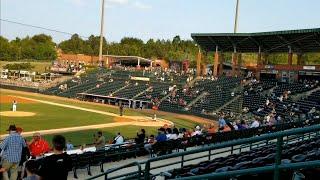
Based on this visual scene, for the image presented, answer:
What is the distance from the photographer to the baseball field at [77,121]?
2972 cm

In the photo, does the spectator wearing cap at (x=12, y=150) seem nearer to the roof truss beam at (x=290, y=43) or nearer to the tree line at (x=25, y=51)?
the roof truss beam at (x=290, y=43)

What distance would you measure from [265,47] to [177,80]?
11956 millimetres

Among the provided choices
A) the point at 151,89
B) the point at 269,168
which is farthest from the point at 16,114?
the point at 269,168

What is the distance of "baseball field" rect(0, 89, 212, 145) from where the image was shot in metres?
29.7

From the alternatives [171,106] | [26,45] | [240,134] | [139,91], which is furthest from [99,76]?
[26,45]

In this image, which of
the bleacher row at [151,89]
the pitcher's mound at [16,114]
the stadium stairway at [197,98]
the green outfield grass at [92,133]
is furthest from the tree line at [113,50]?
the green outfield grass at [92,133]

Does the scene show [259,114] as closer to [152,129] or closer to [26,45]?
[152,129]

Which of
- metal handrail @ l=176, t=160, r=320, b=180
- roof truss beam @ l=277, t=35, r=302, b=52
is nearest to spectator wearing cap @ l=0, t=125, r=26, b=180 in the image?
metal handrail @ l=176, t=160, r=320, b=180

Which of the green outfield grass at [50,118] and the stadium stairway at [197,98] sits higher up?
the stadium stairway at [197,98]

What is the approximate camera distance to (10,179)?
9.65 m

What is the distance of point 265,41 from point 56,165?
155 feet

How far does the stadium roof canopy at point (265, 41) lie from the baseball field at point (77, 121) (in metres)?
12.5

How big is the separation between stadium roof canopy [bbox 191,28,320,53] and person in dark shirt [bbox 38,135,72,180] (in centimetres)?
3985

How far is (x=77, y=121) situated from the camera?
36438mm
